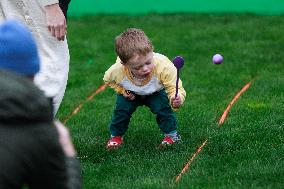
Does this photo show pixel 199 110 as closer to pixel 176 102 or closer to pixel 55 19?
pixel 176 102

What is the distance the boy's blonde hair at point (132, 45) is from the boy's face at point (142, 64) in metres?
0.02

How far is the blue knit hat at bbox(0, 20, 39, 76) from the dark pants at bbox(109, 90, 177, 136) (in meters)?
3.13

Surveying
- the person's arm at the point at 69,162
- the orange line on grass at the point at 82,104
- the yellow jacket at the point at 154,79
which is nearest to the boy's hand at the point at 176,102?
the yellow jacket at the point at 154,79

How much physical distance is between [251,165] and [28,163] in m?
2.85

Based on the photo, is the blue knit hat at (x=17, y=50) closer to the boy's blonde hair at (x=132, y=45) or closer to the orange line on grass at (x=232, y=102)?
the boy's blonde hair at (x=132, y=45)

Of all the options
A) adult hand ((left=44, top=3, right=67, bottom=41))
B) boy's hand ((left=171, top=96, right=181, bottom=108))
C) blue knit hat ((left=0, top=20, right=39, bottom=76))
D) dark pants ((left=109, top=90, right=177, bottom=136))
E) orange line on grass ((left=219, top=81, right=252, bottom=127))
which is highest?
blue knit hat ((left=0, top=20, right=39, bottom=76))

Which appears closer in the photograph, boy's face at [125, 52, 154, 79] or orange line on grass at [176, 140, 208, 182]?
orange line on grass at [176, 140, 208, 182]

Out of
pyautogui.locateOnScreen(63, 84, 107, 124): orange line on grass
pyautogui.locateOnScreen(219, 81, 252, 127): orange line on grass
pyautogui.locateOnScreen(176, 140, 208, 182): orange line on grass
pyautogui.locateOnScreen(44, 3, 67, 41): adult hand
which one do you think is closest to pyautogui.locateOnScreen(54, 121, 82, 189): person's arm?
pyautogui.locateOnScreen(176, 140, 208, 182): orange line on grass

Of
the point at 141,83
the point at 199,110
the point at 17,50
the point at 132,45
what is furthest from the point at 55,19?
the point at 17,50

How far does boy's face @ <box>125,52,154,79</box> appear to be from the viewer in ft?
17.4

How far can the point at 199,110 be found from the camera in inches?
258

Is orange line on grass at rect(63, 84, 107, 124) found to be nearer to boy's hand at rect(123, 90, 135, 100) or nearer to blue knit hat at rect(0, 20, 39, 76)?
boy's hand at rect(123, 90, 135, 100)

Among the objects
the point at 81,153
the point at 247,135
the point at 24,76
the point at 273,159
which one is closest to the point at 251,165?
the point at 273,159

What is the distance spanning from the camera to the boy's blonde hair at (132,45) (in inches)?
207
